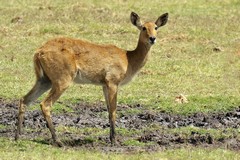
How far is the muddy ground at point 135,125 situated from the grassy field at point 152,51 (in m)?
0.45

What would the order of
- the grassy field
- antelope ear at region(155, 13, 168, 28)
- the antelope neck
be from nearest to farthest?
1. the antelope neck
2. antelope ear at region(155, 13, 168, 28)
3. the grassy field

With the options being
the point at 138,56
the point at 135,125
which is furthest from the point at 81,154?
the point at 135,125

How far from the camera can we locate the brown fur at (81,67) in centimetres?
1175

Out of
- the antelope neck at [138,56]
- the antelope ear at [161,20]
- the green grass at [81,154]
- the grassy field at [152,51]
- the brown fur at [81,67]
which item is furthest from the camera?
the grassy field at [152,51]

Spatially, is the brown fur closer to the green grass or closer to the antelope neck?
the antelope neck

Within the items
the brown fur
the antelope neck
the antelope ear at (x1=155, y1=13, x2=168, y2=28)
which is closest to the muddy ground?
the brown fur

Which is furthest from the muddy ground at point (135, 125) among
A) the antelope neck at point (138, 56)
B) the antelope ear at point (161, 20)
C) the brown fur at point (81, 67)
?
the antelope ear at point (161, 20)

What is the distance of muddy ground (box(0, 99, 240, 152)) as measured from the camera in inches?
465

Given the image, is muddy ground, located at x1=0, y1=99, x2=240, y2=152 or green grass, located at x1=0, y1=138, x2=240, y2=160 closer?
green grass, located at x1=0, y1=138, x2=240, y2=160

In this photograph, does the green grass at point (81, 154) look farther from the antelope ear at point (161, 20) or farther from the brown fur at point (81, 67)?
the antelope ear at point (161, 20)

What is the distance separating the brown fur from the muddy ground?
0.42m

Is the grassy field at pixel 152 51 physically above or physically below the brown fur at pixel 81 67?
below

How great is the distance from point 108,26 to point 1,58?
4121 millimetres

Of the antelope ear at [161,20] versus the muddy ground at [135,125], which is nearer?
the muddy ground at [135,125]
